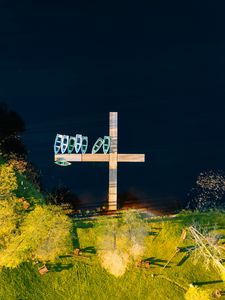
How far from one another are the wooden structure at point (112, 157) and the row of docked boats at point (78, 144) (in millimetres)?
205

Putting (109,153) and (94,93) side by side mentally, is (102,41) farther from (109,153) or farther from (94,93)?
(109,153)

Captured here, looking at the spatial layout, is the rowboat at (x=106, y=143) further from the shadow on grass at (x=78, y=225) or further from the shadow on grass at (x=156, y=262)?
the shadow on grass at (x=156, y=262)

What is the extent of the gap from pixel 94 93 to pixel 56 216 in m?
6.37

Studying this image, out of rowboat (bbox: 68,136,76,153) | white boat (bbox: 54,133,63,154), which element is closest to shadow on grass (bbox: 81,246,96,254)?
rowboat (bbox: 68,136,76,153)

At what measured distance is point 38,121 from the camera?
1703 centimetres

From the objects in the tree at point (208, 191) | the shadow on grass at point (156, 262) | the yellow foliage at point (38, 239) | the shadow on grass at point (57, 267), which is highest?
the tree at point (208, 191)

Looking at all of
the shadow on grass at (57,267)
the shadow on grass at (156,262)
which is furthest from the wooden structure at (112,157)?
the shadow on grass at (57,267)

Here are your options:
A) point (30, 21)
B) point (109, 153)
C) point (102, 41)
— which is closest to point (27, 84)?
point (30, 21)

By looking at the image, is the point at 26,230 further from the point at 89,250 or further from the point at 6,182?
the point at 89,250

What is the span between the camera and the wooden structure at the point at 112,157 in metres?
16.5

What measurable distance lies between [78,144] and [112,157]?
70.3 inches

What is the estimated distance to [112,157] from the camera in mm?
16609

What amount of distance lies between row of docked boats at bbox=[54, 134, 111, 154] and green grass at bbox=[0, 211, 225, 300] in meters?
3.57

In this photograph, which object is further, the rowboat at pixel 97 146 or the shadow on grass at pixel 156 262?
the rowboat at pixel 97 146
